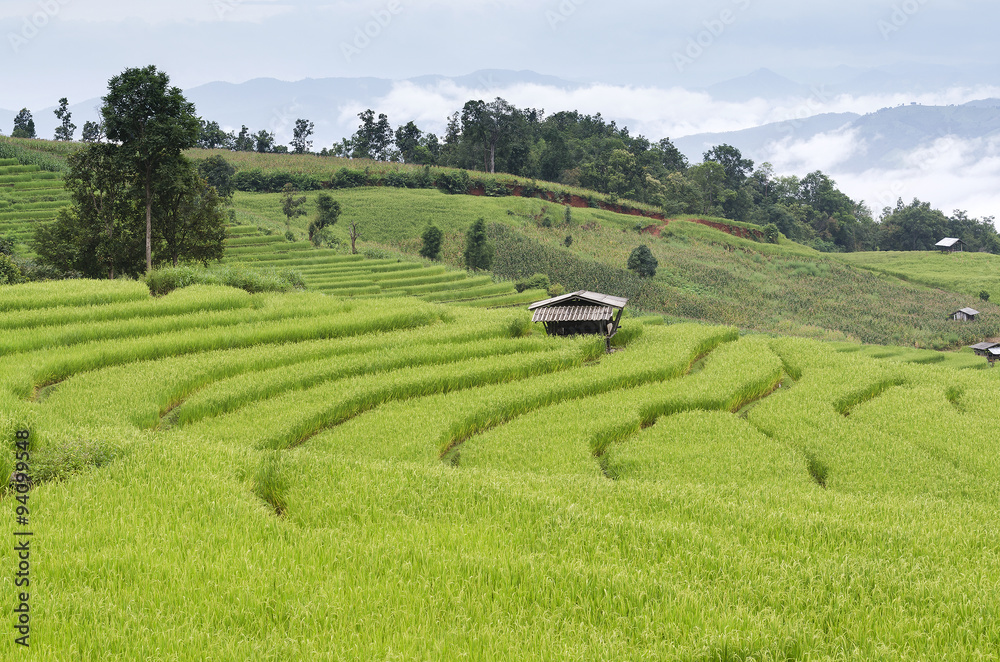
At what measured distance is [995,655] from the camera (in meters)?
4.57

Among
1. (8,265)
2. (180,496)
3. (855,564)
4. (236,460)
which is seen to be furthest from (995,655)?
(8,265)

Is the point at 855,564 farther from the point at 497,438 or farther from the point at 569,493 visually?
the point at 497,438

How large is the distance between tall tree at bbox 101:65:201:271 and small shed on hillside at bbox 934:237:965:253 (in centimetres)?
9882

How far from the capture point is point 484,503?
24.9 feet

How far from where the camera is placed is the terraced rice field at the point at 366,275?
3856 centimetres

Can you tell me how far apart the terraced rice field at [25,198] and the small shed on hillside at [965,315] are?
2739 inches

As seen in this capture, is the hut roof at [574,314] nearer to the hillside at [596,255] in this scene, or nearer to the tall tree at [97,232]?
the hillside at [596,255]

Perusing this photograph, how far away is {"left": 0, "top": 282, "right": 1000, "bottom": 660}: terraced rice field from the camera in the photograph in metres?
4.84

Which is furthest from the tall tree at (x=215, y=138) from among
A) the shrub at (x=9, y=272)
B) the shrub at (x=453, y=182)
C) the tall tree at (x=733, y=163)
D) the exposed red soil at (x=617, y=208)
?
the tall tree at (x=733, y=163)

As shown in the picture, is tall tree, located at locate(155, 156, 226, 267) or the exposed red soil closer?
tall tree, located at locate(155, 156, 226, 267)

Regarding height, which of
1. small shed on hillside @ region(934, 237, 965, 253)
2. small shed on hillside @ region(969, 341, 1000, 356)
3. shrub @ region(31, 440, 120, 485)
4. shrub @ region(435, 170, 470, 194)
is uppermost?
shrub @ region(435, 170, 470, 194)

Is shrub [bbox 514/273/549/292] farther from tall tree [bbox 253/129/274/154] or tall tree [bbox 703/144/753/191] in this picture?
tall tree [bbox 703/144/753/191]

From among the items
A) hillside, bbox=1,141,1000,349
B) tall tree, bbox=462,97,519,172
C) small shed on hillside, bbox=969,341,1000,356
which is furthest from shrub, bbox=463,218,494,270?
tall tree, bbox=462,97,519,172

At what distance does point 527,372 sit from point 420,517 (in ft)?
33.7
